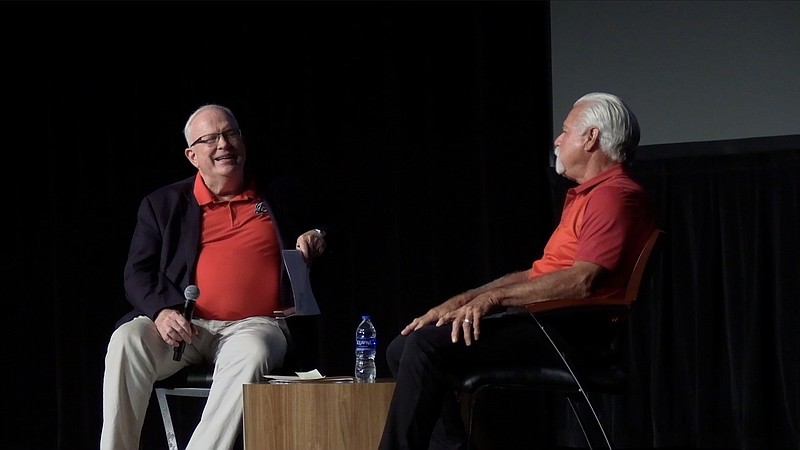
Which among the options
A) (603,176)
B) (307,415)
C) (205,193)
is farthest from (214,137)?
(603,176)

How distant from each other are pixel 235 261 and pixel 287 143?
1.53 metres

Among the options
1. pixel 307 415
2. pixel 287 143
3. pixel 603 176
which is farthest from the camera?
pixel 287 143

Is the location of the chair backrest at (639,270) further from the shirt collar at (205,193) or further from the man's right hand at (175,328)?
the shirt collar at (205,193)

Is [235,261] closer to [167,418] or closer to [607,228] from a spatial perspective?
[167,418]

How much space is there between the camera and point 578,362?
231 centimetres

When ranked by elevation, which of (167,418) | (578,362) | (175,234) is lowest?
(167,418)

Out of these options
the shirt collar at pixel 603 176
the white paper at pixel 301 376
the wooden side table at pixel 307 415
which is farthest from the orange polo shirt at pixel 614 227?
the white paper at pixel 301 376

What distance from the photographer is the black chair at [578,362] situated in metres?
2.28

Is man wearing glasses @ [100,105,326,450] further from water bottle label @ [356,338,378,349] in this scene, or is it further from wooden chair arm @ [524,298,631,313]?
wooden chair arm @ [524,298,631,313]

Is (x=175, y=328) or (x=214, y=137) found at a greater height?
(x=214, y=137)

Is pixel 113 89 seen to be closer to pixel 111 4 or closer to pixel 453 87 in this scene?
pixel 111 4

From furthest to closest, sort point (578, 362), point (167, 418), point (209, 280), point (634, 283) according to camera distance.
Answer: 1. point (209, 280)
2. point (167, 418)
3. point (634, 283)
4. point (578, 362)

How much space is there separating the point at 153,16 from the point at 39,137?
78 cm

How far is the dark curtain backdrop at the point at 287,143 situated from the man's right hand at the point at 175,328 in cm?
162
